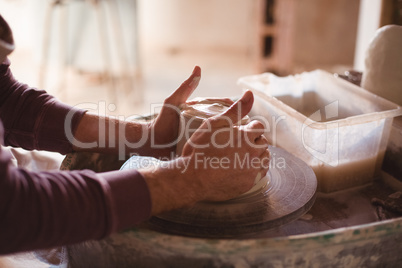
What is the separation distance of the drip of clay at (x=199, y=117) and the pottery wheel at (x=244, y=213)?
19 mm

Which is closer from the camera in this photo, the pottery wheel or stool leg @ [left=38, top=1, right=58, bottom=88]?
the pottery wheel

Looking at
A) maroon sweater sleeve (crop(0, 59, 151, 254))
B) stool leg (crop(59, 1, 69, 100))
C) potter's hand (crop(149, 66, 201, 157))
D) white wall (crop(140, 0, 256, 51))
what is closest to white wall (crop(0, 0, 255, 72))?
white wall (crop(140, 0, 256, 51))

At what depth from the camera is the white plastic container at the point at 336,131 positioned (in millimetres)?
1175

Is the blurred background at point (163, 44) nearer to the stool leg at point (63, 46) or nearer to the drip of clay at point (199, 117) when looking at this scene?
the stool leg at point (63, 46)

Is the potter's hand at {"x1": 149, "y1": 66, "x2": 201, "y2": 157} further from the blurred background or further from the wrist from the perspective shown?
the blurred background

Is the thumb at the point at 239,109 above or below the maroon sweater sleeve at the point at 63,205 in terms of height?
above

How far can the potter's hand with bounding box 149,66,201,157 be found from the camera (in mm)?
1131

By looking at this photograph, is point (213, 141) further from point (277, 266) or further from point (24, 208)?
point (24, 208)

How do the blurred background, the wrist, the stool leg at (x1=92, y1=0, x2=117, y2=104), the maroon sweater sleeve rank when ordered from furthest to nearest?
the blurred background, the stool leg at (x1=92, y1=0, x2=117, y2=104), the wrist, the maroon sweater sleeve

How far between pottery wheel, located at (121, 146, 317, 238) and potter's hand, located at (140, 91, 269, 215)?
0.14ft

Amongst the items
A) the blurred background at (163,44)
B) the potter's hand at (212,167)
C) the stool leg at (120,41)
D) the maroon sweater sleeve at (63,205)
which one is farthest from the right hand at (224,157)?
the stool leg at (120,41)

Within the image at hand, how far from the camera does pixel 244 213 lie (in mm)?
935

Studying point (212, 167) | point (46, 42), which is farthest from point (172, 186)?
point (46, 42)

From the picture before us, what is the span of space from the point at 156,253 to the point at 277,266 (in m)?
0.23
